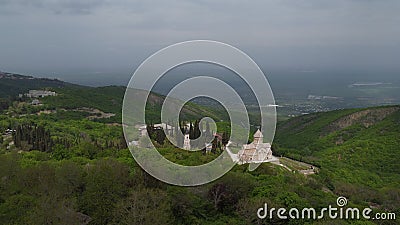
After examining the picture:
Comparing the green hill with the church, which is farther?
the green hill

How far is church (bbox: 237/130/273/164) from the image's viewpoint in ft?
90.1

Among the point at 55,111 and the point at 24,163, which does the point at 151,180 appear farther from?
the point at 55,111

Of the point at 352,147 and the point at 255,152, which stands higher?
the point at 255,152

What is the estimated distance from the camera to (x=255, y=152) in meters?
28.5

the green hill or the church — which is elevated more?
the church

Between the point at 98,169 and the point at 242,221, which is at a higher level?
the point at 98,169

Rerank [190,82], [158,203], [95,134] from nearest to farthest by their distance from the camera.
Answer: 1. [190,82]
2. [158,203]
3. [95,134]

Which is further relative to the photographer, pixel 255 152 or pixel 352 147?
pixel 352 147

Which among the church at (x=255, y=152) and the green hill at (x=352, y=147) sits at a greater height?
the church at (x=255, y=152)

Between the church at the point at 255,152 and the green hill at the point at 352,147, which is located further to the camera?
the green hill at the point at 352,147

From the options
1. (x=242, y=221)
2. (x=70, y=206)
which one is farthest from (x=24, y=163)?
(x=242, y=221)

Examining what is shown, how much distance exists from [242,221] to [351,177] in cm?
2267

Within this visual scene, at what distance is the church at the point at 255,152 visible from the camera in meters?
27.5

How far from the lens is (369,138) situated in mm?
49281
